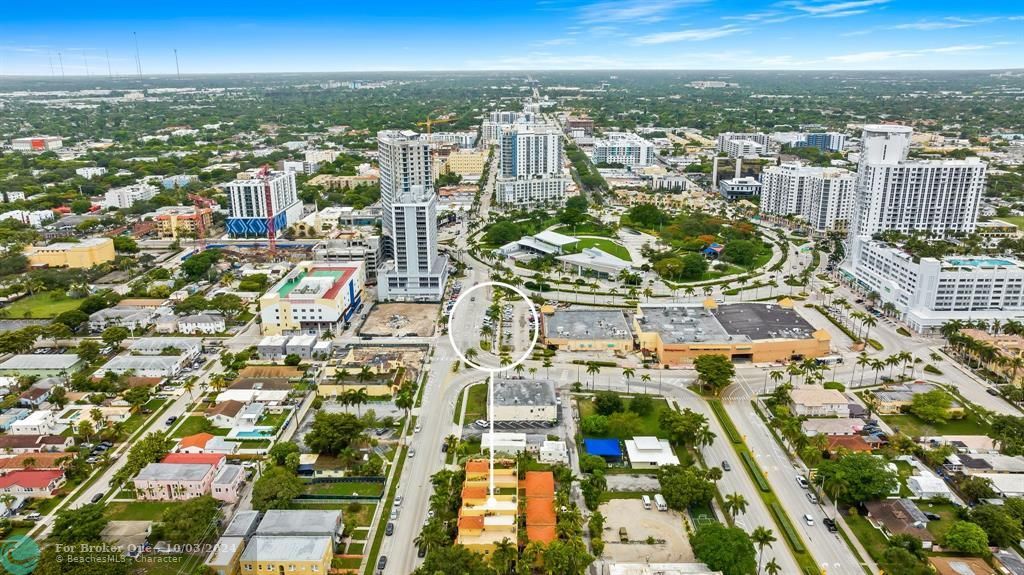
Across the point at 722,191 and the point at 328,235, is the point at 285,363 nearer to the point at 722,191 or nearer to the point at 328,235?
the point at 328,235

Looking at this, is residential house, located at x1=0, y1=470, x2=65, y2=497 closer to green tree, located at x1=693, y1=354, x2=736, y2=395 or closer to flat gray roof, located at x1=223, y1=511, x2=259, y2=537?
flat gray roof, located at x1=223, y1=511, x2=259, y2=537

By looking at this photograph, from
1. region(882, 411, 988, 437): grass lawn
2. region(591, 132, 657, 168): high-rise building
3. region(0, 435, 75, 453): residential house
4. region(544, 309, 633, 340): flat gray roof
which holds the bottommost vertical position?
region(882, 411, 988, 437): grass lawn

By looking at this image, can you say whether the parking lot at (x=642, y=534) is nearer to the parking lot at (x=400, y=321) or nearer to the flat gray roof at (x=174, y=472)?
the flat gray roof at (x=174, y=472)

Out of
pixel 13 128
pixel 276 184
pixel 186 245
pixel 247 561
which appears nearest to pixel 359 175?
pixel 276 184

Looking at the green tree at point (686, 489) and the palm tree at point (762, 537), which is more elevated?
the palm tree at point (762, 537)

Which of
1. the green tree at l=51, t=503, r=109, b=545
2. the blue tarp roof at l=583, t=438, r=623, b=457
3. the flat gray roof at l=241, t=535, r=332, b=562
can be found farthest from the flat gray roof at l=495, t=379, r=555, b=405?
the green tree at l=51, t=503, r=109, b=545

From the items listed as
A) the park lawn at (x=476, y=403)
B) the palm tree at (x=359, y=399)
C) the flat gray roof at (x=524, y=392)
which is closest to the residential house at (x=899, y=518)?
the flat gray roof at (x=524, y=392)

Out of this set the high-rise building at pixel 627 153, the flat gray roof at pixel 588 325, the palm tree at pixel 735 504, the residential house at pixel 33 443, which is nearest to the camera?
the palm tree at pixel 735 504

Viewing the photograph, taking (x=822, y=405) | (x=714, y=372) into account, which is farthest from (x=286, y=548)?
(x=822, y=405)
